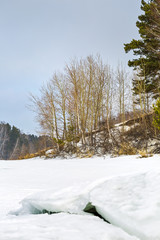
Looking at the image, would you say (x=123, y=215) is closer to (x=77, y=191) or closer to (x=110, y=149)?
(x=77, y=191)

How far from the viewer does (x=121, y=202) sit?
0.95 m

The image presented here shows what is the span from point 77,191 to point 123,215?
530mm

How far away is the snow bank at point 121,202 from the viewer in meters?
0.74

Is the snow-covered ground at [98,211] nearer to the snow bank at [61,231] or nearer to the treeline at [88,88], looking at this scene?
the snow bank at [61,231]

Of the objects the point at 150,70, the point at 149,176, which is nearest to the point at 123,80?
the point at 150,70

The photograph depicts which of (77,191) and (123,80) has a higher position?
(123,80)

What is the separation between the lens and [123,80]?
1055 cm

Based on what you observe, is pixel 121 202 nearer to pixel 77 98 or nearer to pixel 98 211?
pixel 98 211

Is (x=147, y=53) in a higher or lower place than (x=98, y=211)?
higher

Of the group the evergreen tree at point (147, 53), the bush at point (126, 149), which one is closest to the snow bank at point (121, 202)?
the bush at point (126, 149)

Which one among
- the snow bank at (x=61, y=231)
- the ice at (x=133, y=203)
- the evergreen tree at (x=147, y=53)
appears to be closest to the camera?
the snow bank at (x=61, y=231)

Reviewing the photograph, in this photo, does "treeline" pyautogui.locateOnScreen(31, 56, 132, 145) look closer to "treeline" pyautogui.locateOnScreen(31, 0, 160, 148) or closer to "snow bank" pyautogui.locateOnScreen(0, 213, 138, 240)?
"treeline" pyautogui.locateOnScreen(31, 0, 160, 148)

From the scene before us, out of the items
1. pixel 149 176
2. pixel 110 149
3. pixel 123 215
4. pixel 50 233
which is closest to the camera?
pixel 50 233

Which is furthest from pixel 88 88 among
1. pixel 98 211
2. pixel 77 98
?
pixel 98 211
